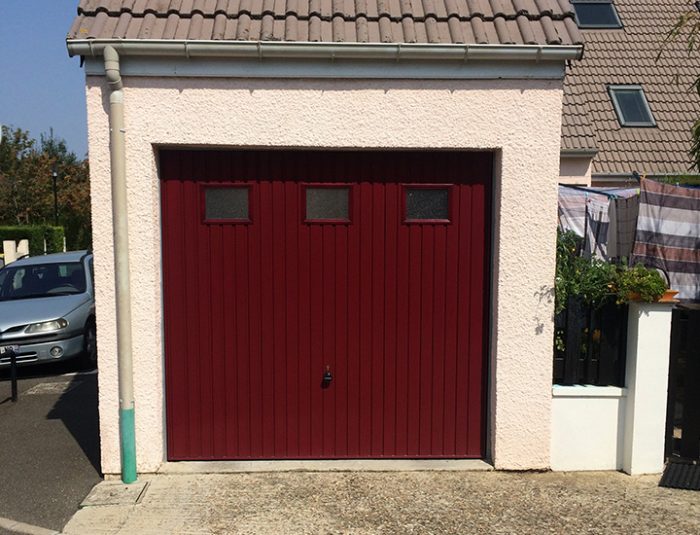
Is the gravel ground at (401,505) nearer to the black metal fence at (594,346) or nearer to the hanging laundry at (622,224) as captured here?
the black metal fence at (594,346)

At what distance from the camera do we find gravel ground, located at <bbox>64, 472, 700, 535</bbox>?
4.29 m

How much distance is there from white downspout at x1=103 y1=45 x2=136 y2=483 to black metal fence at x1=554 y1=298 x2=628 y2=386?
345 cm

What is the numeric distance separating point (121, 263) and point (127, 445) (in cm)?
140

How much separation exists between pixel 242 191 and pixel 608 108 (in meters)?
10.6

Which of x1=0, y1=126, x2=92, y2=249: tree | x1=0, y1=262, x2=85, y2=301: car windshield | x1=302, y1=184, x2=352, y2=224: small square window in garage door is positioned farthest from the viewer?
x1=0, y1=126, x2=92, y2=249: tree

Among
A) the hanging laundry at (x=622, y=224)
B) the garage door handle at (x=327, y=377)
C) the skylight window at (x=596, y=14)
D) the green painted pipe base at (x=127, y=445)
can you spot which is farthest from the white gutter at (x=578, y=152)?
the green painted pipe base at (x=127, y=445)

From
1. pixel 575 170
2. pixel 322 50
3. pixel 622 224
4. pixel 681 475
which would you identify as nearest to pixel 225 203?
pixel 322 50

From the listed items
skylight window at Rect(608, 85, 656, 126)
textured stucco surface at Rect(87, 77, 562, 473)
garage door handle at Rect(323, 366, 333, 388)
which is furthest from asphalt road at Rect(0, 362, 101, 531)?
skylight window at Rect(608, 85, 656, 126)

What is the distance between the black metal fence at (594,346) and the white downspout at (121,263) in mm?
3448

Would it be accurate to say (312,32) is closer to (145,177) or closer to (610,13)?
(145,177)

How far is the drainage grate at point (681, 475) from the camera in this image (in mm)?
4980

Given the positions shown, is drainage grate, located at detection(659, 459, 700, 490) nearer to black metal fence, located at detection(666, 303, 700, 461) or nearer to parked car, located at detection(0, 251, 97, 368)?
black metal fence, located at detection(666, 303, 700, 461)

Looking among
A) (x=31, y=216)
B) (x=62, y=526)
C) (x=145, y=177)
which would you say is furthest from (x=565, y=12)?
(x=31, y=216)

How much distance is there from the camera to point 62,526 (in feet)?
14.3
